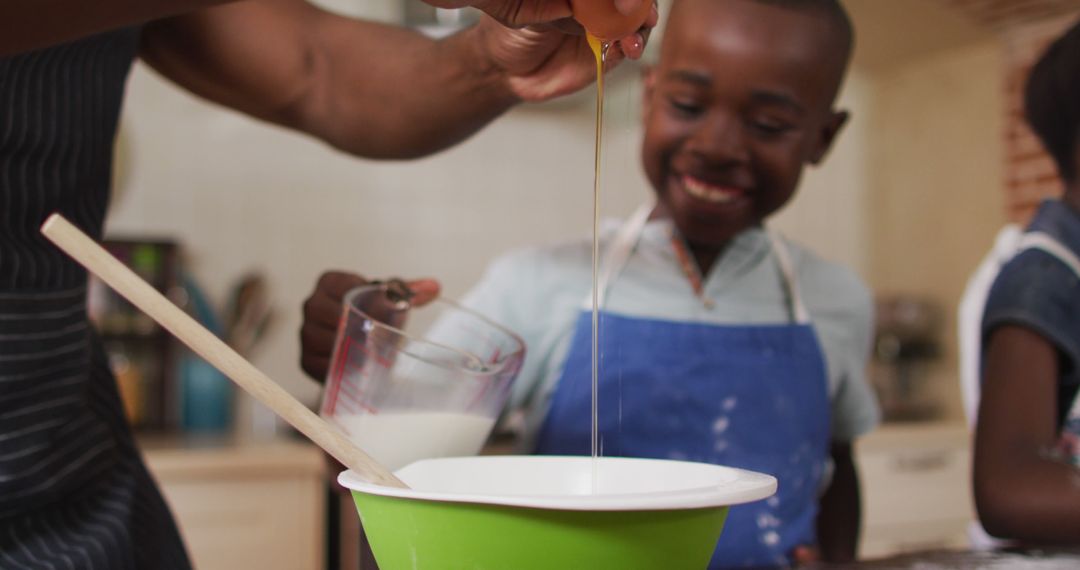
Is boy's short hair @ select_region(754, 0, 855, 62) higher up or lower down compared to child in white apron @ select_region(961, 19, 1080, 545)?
higher up

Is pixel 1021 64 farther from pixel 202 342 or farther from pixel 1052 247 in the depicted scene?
pixel 202 342

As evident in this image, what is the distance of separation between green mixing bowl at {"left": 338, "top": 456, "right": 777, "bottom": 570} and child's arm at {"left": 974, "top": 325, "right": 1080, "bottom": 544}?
58cm

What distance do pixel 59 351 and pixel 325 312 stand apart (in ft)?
0.58

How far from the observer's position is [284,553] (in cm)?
183

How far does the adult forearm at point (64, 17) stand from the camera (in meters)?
0.41

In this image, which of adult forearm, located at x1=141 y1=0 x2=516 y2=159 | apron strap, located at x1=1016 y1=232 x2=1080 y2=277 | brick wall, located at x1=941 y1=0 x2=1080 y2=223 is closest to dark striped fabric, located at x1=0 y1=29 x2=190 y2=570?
adult forearm, located at x1=141 y1=0 x2=516 y2=159

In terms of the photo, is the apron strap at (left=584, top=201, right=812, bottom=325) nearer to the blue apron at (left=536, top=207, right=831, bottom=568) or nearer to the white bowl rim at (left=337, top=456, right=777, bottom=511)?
the blue apron at (left=536, top=207, right=831, bottom=568)

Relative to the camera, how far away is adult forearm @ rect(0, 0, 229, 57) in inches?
16.2

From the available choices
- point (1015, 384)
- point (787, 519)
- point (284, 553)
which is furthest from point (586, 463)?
point (284, 553)

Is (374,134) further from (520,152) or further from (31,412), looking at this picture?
(520,152)

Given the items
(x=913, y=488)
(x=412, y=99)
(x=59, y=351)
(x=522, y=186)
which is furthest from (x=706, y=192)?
(x=913, y=488)

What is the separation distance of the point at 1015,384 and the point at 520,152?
5.51ft

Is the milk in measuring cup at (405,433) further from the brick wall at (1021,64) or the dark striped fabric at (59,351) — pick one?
the brick wall at (1021,64)

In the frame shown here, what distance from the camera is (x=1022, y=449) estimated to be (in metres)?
0.96
